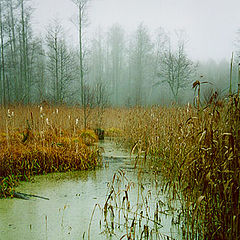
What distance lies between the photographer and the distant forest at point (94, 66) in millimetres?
10531

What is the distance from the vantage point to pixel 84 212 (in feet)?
7.89

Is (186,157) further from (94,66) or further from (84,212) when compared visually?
(94,66)

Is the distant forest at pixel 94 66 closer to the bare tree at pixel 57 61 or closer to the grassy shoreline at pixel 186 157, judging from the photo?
the bare tree at pixel 57 61

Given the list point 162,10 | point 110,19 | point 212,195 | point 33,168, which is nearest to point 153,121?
point 33,168

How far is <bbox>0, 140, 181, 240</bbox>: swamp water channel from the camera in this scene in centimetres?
200

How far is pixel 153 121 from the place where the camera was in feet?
16.0

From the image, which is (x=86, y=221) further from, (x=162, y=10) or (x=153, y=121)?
(x=162, y=10)

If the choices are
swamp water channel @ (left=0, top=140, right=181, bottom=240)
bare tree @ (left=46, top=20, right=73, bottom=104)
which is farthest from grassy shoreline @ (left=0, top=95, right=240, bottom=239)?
bare tree @ (left=46, top=20, right=73, bottom=104)

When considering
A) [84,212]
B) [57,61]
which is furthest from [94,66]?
[84,212]

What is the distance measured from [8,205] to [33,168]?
1267 mm

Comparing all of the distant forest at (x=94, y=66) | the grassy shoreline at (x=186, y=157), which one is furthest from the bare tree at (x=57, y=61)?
the grassy shoreline at (x=186, y=157)

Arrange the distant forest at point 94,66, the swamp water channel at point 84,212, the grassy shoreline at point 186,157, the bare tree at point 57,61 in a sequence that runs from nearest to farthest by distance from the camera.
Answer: the grassy shoreline at point 186,157, the swamp water channel at point 84,212, the distant forest at point 94,66, the bare tree at point 57,61

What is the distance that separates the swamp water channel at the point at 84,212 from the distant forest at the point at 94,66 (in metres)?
2.94

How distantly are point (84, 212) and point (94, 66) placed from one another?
2529cm
